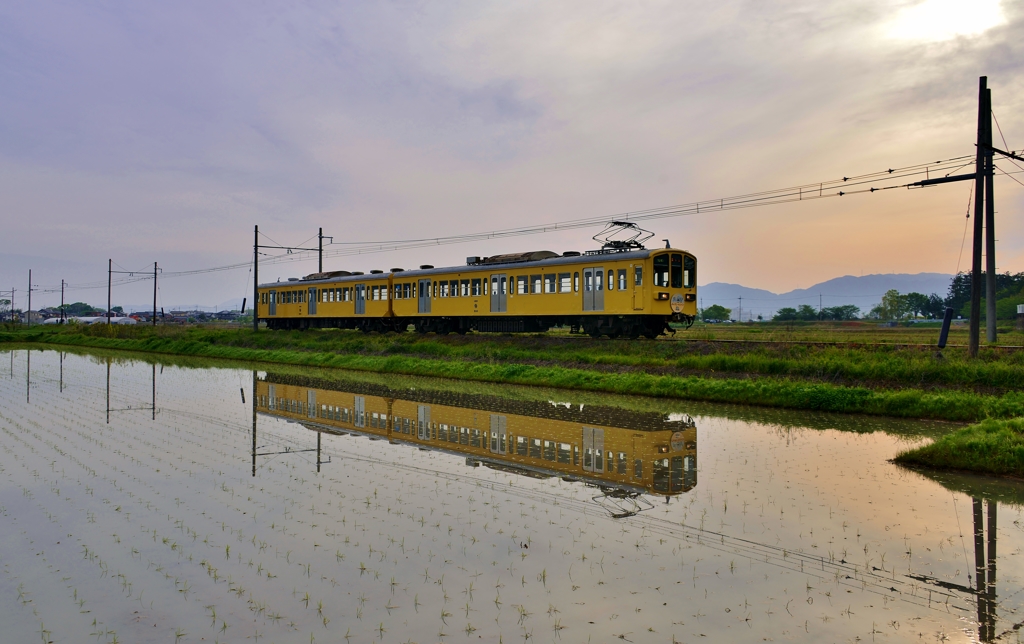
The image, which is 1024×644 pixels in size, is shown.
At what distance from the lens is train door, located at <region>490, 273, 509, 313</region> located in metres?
26.5

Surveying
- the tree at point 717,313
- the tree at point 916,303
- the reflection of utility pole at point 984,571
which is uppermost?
the tree at point 916,303

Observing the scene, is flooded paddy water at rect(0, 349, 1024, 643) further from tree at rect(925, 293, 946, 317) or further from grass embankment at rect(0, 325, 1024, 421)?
tree at rect(925, 293, 946, 317)

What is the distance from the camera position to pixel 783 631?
438cm

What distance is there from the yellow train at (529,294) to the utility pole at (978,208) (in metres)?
8.76

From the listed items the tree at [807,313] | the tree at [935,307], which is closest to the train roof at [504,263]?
the tree at [807,313]

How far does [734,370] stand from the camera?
17.2 meters

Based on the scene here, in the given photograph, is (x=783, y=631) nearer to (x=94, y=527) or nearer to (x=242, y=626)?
(x=242, y=626)

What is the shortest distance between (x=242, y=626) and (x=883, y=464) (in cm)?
820

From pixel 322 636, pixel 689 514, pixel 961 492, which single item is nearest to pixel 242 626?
pixel 322 636

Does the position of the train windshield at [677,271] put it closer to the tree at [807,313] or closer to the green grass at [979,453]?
the green grass at [979,453]

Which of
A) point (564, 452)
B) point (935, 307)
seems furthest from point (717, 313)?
point (564, 452)

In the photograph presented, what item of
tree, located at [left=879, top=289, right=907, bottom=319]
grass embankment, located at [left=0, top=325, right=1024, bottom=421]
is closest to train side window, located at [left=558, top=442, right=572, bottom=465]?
grass embankment, located at [left=0, top=325, right=1024, bottom=421]

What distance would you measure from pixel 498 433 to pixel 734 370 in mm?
8304

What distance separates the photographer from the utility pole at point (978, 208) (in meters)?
14.6
